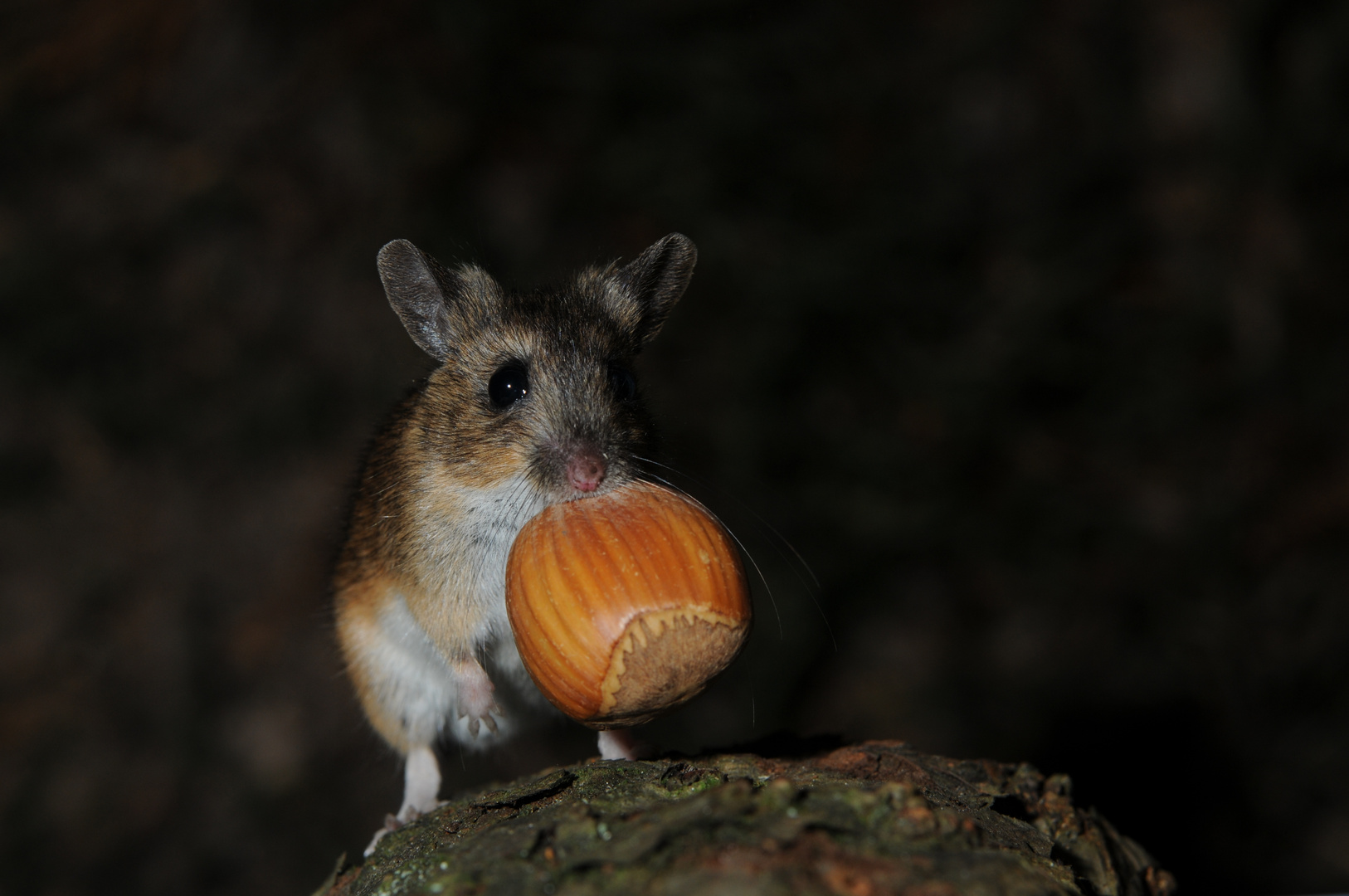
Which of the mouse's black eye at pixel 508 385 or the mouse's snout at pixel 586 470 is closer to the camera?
the mouse's snout at pixel 586 470

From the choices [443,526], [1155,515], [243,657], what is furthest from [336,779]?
[1155,515]

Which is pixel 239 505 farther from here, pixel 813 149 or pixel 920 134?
pixel 920 134

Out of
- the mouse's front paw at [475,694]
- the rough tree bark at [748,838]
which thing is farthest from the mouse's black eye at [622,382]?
the rough tree bark at [748,838]

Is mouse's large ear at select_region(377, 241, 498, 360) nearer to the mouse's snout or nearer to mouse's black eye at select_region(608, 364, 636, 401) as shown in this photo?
mouse's black eye at select_region(608, 364, 636, 401)

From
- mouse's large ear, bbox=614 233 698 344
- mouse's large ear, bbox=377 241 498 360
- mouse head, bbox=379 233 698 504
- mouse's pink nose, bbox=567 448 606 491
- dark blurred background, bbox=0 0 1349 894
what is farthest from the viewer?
dark blurred background, bbox=0 0 1349 894

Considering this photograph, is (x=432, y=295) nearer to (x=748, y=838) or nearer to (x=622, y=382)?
(x=622, y=382)

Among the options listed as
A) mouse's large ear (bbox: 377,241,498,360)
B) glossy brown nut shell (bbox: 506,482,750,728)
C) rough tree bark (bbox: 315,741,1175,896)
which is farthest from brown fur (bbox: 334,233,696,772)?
rough tree bark (bbox: 315,741,1175,896)

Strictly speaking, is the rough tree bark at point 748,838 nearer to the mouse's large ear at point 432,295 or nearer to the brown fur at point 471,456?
the brown fur at point 471,456

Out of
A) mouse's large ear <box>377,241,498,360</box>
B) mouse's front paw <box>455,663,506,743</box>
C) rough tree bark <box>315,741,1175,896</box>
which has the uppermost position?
mouse's large ear <box>377,241,498,360</box>
